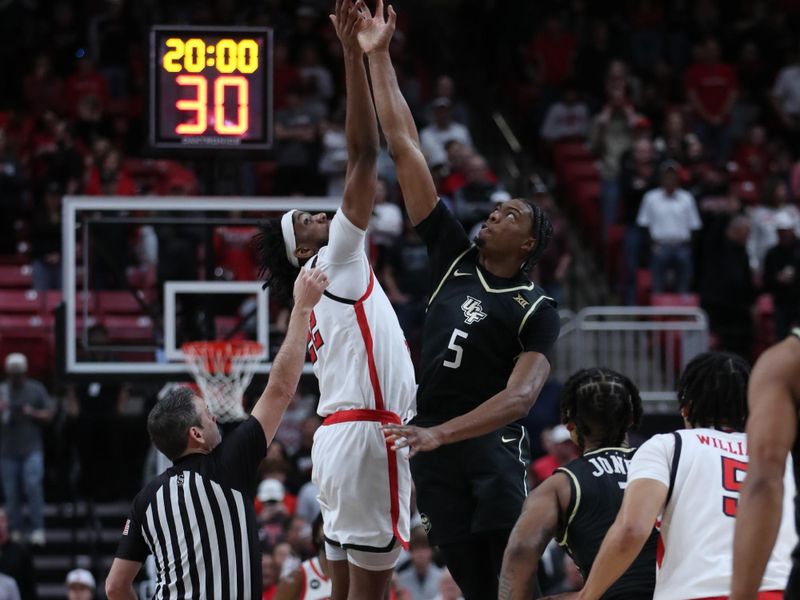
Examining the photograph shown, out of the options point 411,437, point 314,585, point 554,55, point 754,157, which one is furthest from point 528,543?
point 554,55

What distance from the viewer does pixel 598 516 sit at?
5574 mm

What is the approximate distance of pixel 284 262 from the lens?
23.0 ft

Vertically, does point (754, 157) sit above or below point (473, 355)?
above

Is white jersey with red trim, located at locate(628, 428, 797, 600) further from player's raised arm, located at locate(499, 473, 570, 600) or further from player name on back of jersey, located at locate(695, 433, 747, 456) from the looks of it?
player's raised arm, located at locate(499, 473, 570, 600)

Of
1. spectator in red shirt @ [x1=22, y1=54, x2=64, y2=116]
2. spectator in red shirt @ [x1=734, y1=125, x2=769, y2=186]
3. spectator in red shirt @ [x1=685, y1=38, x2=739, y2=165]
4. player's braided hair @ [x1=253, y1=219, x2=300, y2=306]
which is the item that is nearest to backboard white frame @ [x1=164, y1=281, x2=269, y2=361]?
player's braided hair @ [x1=253, y1=219, x2=300, y2=306]

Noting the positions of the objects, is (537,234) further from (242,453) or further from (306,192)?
(306,192)

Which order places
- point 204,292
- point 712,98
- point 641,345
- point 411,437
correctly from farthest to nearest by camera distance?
point 712,98 → point 641,345 → point 204,292 → point 411,437

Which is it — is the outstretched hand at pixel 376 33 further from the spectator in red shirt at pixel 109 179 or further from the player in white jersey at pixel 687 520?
the spectator in red shirt at pixel 109 179

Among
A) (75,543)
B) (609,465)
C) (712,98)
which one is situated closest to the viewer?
(609,465)

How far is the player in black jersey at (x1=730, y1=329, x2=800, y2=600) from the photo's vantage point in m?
4.23

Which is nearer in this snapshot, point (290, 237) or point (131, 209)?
point (290, 237)

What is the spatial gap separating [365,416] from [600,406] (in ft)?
3.74

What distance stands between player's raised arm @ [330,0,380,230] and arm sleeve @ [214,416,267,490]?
977 millimetres

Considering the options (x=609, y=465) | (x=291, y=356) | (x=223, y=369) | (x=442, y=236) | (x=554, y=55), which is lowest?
(x=609, y=465)
